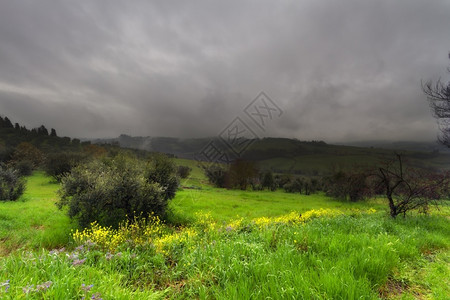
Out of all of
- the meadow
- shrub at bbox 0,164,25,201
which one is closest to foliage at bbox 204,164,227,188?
shrub at bbox 0,164,25,201

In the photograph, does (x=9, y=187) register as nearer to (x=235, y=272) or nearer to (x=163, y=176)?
(x=163, y=176)

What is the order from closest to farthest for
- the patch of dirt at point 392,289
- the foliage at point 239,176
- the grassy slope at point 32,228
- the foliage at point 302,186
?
the patch of dirt at point 392,289 → the grassy slope at point 32,228 → the foliage at point 239,176 → the foliage at point 302,186

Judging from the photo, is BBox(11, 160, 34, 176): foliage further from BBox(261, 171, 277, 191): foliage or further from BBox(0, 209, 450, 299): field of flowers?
BBox(261, 171, 277, 191): foliage

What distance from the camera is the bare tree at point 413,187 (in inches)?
507

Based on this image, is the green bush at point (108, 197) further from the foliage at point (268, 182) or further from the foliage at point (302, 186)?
the foliage at point (302, 186)

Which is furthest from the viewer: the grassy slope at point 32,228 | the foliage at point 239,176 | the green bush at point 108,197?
the foliage at point 239,176

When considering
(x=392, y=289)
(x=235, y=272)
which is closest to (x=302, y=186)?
(x=392, y=289)

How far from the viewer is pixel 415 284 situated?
487 cm

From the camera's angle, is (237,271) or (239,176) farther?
(239,176)

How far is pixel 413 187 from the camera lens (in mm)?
13656

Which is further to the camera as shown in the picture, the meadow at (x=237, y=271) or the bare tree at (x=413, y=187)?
the bare tree at (x=413, y=187)

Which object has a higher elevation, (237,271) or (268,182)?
(237,271)

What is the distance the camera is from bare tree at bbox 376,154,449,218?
12.9 meters

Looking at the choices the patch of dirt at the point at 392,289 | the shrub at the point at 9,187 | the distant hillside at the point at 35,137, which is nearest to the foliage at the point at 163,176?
the shrub at the point at 9,187
